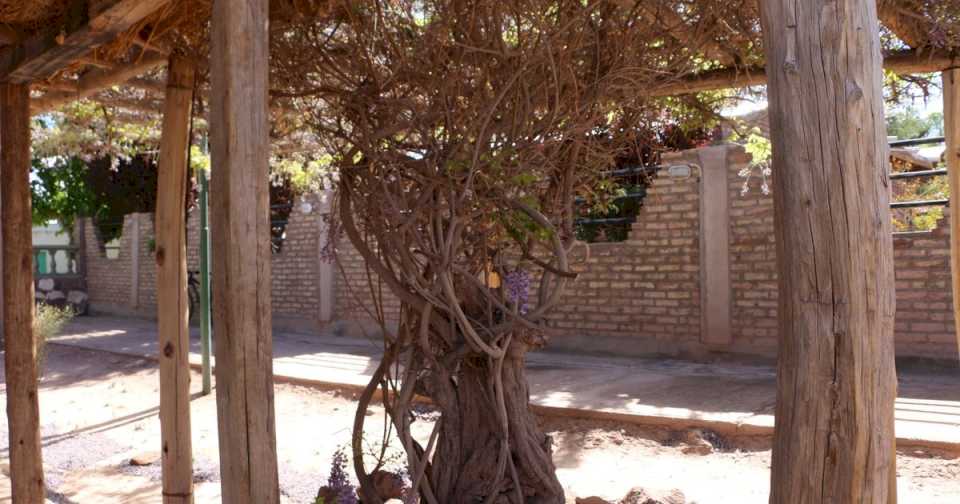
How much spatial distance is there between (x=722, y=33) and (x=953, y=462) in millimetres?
3282

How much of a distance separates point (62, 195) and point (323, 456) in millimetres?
17837

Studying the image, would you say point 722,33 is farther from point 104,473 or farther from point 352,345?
point 352,345

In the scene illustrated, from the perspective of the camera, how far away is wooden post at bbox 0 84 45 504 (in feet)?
14.3

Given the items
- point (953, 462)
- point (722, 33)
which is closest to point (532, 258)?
point (722, 33)

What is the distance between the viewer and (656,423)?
663cm

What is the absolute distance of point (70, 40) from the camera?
3760mm

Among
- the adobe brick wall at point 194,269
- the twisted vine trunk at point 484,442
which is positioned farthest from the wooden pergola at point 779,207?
the adobe brick wall at point 194,269

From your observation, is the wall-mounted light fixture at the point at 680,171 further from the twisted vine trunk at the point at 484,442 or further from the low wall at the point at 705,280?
the twisted vine trunk at the point at 484,442

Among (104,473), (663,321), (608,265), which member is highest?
(608,265)

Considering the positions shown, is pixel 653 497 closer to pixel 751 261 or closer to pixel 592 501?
pixel 592 501

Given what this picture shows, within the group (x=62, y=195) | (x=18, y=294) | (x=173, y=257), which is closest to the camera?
(x=173, y=257)

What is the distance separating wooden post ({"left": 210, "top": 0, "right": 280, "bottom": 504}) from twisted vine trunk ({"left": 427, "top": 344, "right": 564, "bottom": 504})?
92 centimetres

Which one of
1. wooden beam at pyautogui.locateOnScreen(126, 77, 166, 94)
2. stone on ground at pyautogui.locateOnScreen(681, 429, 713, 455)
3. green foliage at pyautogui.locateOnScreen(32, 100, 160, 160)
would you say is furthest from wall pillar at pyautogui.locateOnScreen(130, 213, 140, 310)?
stone on ground at pyautogui.locateOnScreen(681, 429, 713, 455)

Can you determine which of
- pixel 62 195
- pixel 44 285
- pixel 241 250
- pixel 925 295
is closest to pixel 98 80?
pixel 241 250
